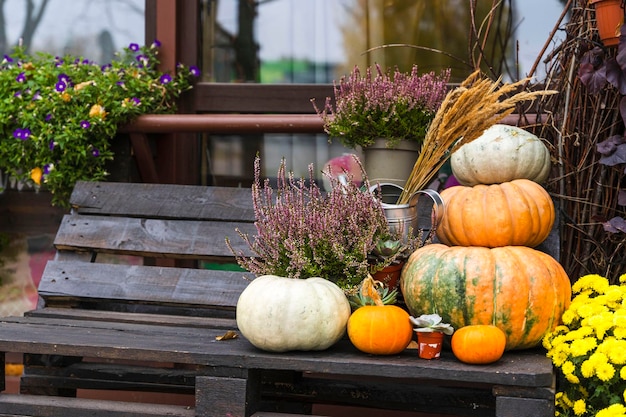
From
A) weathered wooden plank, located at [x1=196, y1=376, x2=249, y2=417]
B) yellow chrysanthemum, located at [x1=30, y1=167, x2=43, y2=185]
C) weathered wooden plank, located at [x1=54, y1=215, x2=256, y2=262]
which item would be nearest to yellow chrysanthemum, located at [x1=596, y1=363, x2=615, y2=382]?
weathered wooden plank, located at [x1=196, y1=376, x2=249, y2=417]

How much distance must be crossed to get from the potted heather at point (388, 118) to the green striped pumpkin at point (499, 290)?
587mm

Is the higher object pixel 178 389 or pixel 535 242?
pixel 535 242

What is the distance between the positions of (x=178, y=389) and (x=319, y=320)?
3.70 feet

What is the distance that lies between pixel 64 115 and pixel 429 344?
1.96 m

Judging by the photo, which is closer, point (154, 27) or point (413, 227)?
point (413, 227)

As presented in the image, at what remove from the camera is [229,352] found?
6.73 ft

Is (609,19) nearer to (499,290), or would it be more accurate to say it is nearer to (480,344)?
(499,290)

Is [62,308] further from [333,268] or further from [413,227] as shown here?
[413,227]

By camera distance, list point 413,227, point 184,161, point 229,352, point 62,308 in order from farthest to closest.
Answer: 1. point 184,161
2. point 62,308
3. point 413,227
4. point 229,352

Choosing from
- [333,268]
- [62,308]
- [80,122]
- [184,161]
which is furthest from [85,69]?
[333,268]

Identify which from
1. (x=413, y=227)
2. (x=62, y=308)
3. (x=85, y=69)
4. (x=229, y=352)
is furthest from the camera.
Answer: (x=85, y=69)

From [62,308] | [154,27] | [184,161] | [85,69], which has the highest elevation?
[154,27]

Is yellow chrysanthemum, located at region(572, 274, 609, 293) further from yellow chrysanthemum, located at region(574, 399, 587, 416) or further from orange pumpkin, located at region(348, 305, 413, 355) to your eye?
orange pumpkin, located at region(348, 305, 413, 355)

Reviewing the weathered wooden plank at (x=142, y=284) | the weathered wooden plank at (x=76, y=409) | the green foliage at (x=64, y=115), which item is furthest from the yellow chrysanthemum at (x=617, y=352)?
the green foliage at (x=64, y=115)
